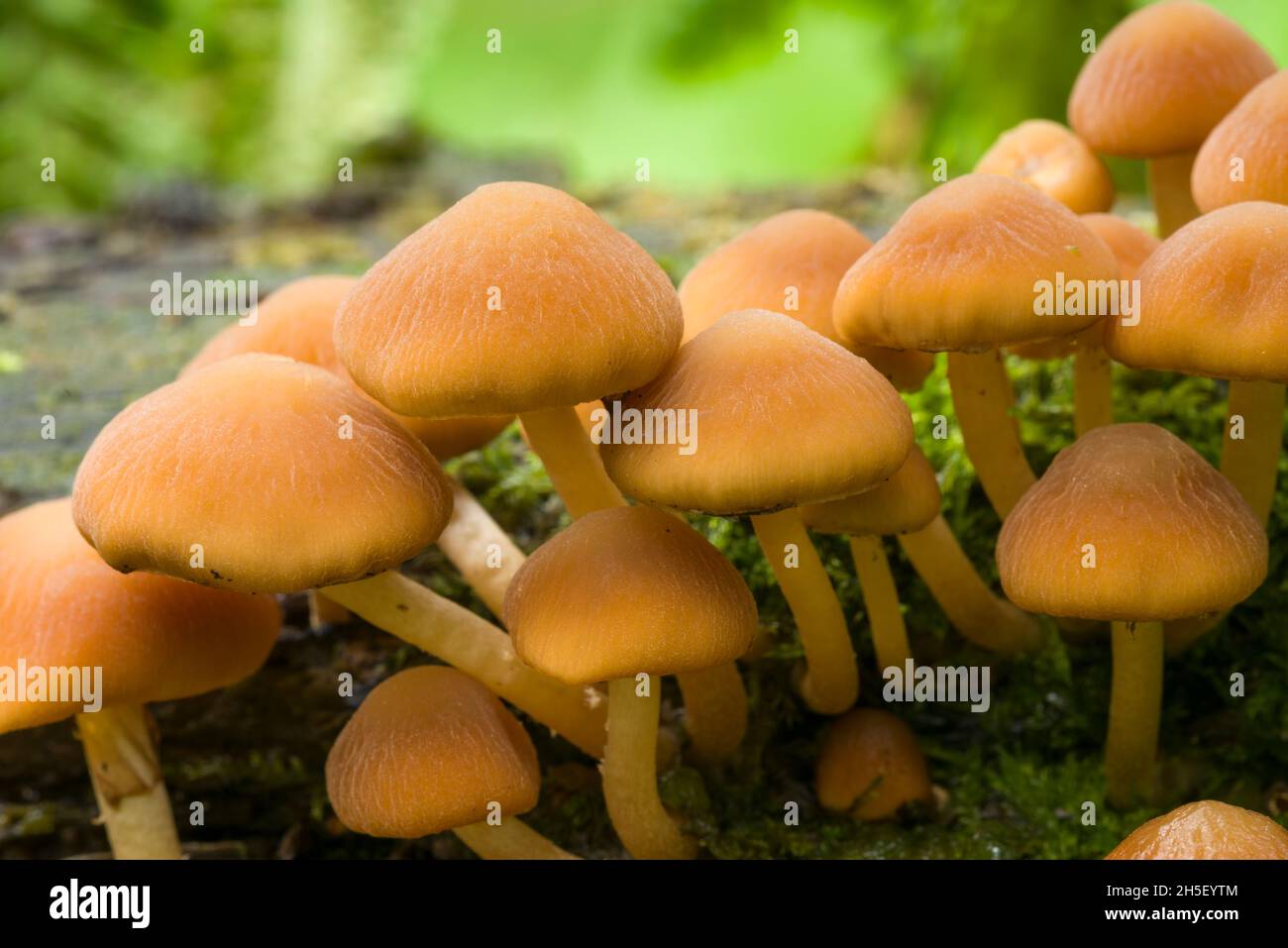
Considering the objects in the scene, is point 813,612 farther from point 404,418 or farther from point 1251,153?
point 1251,153

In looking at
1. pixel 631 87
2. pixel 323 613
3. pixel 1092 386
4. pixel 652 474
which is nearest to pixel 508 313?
pixel 652 474

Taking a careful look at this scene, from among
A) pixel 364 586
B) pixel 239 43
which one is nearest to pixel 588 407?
pixel 364 586

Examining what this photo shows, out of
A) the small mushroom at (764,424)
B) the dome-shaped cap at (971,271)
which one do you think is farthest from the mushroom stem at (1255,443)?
the small mushroom at (764,424)

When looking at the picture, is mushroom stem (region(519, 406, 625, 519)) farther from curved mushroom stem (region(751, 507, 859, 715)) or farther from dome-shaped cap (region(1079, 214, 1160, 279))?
dome-shaped cap (region(1079, 214, 1160, 279))

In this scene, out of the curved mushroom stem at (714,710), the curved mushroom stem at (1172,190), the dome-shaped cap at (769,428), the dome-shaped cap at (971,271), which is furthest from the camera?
the curved mushroom stem at (1172,190)

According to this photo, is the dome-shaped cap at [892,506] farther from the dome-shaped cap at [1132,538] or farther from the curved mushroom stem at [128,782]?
the curved mushroom stem at [128,782]

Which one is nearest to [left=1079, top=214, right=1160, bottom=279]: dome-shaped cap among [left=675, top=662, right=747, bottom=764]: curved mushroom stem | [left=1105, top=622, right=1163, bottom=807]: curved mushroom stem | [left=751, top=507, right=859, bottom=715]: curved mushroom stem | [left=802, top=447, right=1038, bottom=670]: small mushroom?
[left=802, top=447, right=1038, bottom=670]: small mushroom
